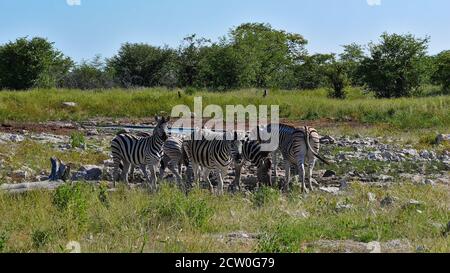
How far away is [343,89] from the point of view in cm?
4006

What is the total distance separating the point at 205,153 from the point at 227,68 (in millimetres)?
31128

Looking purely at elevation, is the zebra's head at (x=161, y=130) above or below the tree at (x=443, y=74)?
below

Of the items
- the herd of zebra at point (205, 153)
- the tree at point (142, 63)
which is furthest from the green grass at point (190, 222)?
the tree at point (142, 63)

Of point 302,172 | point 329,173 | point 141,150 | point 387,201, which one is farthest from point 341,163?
point 387,201

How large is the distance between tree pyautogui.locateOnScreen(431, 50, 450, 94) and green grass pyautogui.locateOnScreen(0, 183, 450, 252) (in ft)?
115

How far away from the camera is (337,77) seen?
4031 centimetres

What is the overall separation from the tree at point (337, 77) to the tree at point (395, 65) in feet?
6.55

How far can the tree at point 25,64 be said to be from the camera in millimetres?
41000

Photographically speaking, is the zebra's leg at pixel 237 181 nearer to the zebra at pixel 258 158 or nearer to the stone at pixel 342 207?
the zebra at pixel 258 158

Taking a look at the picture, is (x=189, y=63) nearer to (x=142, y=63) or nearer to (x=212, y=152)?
(x=142, y=63)

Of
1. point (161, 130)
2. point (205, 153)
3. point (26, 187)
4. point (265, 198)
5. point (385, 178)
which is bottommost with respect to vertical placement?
point (385, 178)

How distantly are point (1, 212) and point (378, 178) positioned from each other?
833 cm

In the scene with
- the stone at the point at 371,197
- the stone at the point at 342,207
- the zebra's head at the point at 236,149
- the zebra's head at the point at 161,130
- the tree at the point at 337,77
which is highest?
the tree at the point at 337,77

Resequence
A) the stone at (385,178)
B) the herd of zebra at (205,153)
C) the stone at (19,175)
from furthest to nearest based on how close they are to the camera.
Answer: the stone at (385,178) → the stone at (19,175) → the herd of zebra at (205,153)
